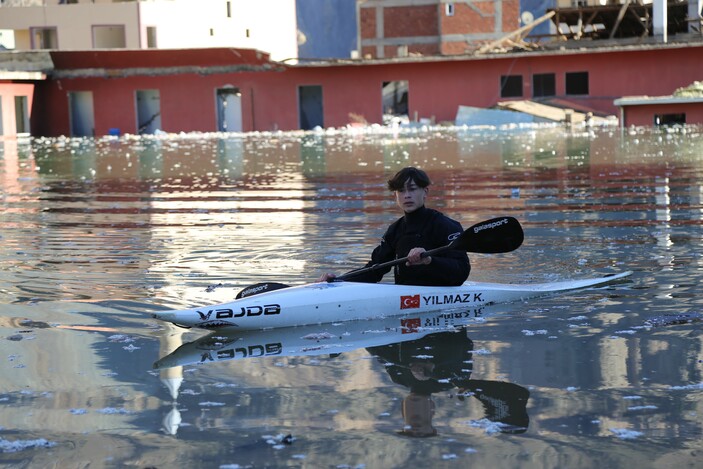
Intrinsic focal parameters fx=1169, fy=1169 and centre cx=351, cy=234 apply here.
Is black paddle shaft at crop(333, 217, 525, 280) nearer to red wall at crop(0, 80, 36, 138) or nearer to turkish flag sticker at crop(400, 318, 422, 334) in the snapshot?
turkish flag sticker at crop(400, 318, 422, 334)

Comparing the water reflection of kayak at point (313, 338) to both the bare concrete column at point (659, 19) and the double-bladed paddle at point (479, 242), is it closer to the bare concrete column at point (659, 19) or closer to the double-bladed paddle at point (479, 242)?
the double-bladed paddle at point (479, 242)

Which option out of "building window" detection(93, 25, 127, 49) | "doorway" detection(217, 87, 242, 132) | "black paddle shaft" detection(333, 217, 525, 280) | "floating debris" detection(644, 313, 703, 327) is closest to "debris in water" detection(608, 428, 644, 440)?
"floating debris" detection(644, 313, 703, 327)

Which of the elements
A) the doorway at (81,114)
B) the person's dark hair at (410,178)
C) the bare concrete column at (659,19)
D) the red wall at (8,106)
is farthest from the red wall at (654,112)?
the person's dark hair at (410,178)

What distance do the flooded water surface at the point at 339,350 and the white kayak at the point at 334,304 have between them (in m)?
0.11

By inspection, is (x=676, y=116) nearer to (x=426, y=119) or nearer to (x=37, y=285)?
(x=426, y=119)

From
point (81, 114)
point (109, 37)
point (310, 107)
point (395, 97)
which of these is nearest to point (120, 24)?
point (109, 37)

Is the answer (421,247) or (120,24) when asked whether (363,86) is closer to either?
(120,24)

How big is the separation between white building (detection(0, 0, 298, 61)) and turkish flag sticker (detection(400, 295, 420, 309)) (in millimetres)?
52060

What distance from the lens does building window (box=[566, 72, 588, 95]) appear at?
154ft

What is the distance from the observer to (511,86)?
4778 cm

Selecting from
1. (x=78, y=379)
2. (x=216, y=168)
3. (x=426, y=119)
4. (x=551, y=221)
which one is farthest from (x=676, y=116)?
(x=78, y=379)

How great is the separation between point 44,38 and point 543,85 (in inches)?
1171

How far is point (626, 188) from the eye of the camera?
56.9 ft

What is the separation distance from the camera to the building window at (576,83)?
4706 cm
